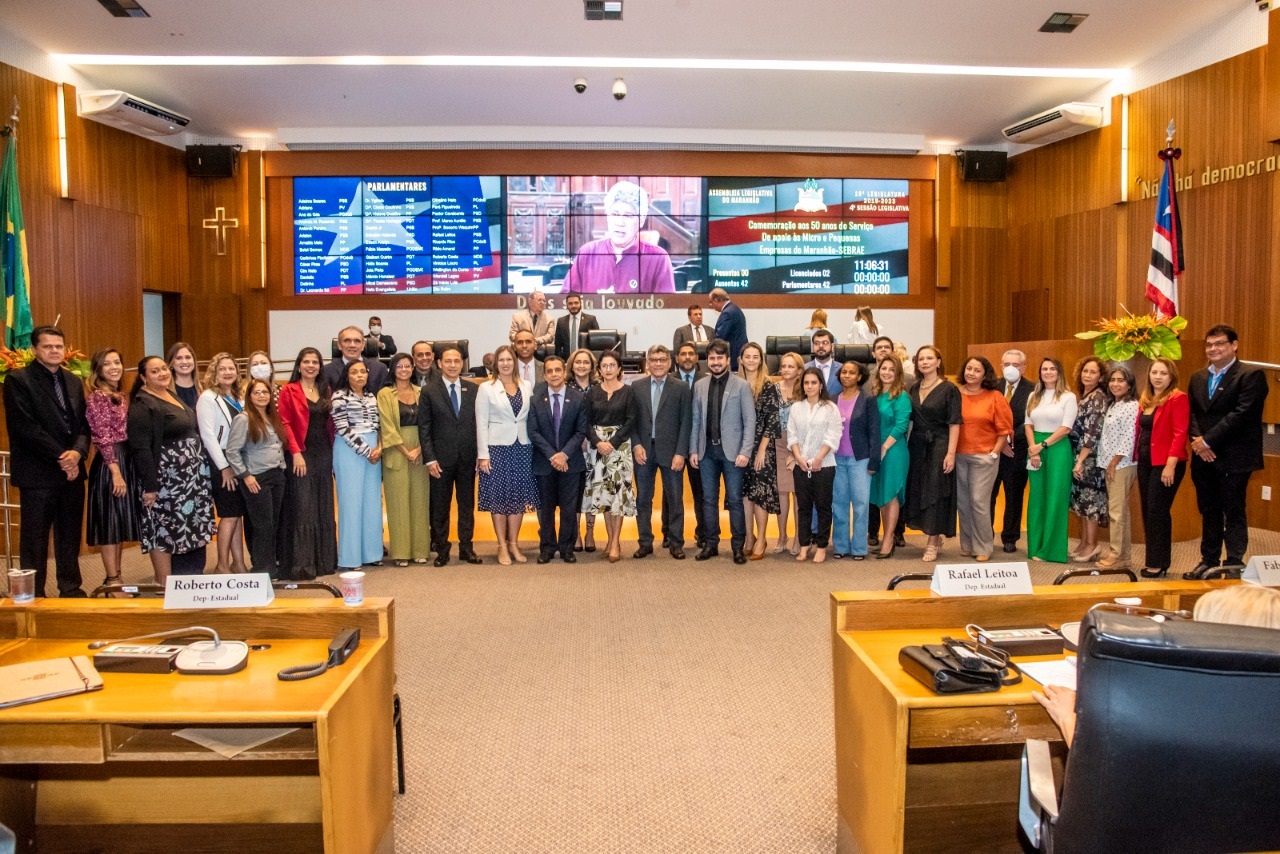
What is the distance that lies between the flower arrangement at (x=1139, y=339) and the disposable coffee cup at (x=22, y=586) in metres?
6.07

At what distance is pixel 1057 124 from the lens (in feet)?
35.7

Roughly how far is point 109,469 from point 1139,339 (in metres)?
6.42

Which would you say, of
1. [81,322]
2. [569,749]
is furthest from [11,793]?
[81,322]

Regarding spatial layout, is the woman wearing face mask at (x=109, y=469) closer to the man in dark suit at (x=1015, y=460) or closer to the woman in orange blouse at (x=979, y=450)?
the woman in orange blouse at (x=979, y=450)

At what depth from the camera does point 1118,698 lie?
3.74ft

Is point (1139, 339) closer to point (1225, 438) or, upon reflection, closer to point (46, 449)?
point (1225, 438)

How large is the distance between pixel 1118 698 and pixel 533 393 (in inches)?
190

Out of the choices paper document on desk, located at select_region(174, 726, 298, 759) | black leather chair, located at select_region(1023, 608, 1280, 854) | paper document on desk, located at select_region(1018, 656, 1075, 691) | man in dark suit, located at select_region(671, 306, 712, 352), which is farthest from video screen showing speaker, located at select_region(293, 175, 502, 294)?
black leather chair, located at select_region(1023, 608, 1280, 854)

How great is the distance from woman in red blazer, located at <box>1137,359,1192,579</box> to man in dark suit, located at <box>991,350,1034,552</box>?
2.78 feet

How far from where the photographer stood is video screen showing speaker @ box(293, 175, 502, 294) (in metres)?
12.2

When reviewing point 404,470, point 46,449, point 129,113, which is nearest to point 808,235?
point 404,470

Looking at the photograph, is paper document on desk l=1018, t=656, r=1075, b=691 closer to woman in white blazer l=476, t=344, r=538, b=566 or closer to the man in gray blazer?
the man in gray blazer

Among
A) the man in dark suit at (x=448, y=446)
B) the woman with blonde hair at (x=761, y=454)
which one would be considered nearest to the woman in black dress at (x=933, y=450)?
the woman with blonde hair at (x=761, y=454)

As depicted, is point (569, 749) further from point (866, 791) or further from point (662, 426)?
point (662, 426)
